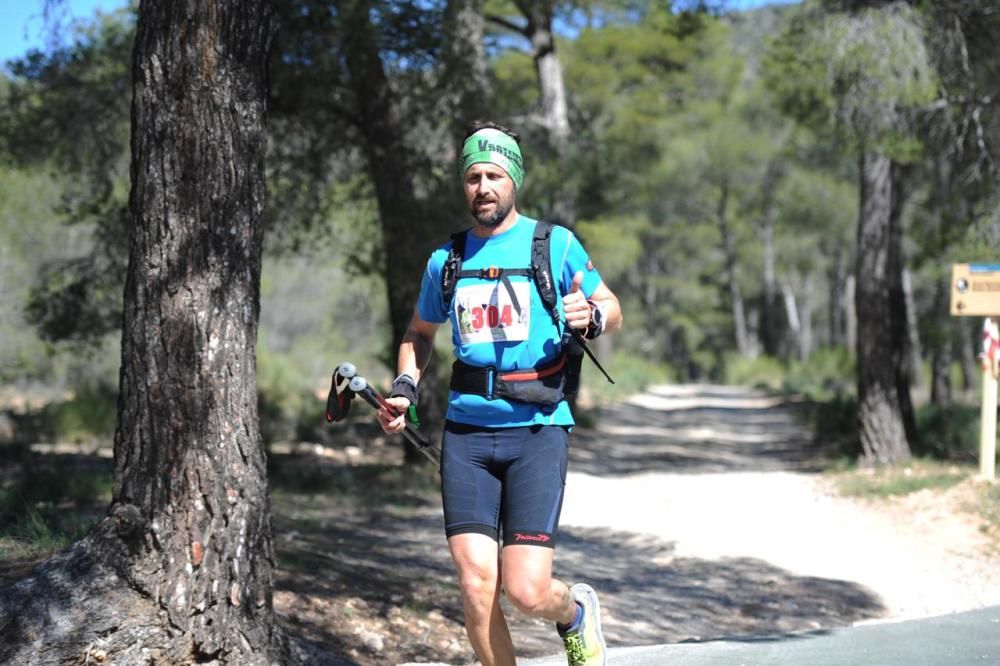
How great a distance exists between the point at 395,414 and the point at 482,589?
2.23 feet

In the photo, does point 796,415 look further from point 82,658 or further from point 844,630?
point 82,658

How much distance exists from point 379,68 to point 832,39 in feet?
15.8

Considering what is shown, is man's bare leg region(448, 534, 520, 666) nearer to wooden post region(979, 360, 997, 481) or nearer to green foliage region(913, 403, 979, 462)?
wooden post region(979, 360, 997, 481)

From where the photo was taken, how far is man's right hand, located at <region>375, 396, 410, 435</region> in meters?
4.16

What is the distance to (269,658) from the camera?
185 inches

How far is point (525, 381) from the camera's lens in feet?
13.3

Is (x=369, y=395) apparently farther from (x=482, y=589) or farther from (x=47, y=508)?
(x=47, y=508)

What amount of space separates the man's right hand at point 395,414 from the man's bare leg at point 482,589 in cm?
45

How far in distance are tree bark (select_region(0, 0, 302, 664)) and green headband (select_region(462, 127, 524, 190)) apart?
46.8 inches

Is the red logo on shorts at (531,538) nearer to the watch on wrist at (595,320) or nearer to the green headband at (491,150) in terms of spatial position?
the watch on wrist at (595,320)

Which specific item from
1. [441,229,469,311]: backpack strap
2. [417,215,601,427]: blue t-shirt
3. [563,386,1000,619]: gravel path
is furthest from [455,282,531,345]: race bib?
[563,386,1000,619]: gravel path

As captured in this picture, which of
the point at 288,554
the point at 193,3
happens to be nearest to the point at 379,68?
the point at 288,554

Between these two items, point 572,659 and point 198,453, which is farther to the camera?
point 198,453

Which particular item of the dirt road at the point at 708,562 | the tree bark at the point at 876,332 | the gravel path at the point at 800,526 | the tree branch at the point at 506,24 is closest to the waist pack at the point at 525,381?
the dirt road at the point at 708,562
